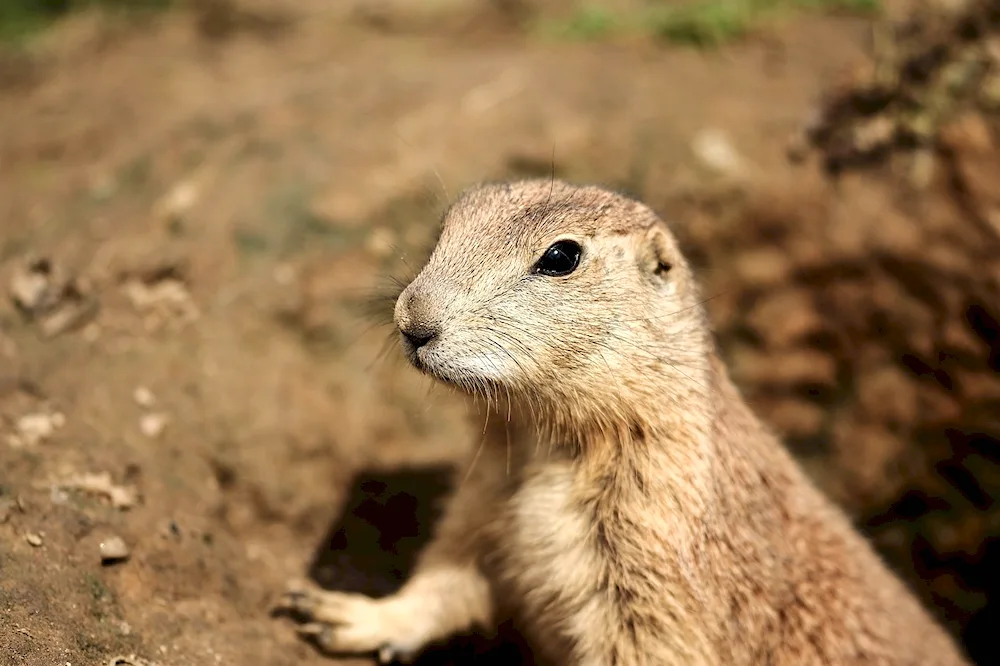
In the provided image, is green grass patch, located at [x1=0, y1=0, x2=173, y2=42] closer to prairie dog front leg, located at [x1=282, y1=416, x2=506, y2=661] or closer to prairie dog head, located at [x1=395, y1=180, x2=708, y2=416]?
prairie dog head, located at [x1=395, y1=180, x2=708, y2=416]

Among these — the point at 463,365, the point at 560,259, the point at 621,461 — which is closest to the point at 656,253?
the point at 560,259

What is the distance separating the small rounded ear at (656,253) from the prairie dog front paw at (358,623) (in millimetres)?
1860

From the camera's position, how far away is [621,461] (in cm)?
348

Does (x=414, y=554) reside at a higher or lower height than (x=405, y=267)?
lower

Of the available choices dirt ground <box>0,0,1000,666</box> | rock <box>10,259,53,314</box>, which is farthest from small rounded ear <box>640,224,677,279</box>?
rock <box>10,259,53,314</box>

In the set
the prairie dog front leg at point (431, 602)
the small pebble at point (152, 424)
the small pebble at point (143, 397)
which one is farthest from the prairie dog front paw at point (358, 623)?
the small pebble at point (143, 397)

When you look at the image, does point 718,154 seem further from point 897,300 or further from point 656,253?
point 656,253

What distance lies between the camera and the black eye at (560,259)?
344 centimetres

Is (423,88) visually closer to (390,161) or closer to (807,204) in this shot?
(390,161)

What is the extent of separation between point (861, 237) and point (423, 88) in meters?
3.15

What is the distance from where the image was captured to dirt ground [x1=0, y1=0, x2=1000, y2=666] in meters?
4.60

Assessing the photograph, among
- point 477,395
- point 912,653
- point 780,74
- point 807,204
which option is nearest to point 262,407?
point 477,395

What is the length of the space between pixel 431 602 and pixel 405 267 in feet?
7.04

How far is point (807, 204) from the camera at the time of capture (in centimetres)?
611
